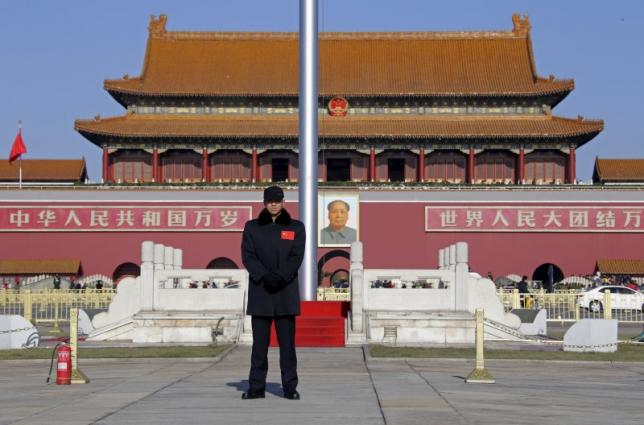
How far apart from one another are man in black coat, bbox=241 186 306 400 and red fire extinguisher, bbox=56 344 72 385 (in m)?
2.70

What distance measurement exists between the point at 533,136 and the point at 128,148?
18.0m

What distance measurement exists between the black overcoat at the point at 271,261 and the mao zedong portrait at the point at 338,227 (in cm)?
4021

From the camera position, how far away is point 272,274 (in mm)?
11188

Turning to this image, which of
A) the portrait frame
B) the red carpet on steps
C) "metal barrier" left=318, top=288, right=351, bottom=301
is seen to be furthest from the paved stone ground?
the portrait frame

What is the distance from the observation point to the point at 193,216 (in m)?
52.4

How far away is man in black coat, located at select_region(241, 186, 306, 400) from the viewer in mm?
11227

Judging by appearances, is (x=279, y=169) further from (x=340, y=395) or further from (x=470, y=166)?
(x=340, y=395)

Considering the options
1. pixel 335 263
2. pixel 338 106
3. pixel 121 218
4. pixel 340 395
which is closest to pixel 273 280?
pixel 340 395

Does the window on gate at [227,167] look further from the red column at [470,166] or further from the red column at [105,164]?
the red column at [470,166]

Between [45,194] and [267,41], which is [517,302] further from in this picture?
[267,41]

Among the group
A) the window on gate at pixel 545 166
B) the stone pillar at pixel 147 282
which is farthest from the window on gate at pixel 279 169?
the stone pillar at pixel 147 282

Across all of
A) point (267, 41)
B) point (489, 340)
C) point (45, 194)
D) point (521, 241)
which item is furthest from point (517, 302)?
point (267, 41)

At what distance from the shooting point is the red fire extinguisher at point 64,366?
42.9 feet

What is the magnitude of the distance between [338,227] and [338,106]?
23.3 feet
